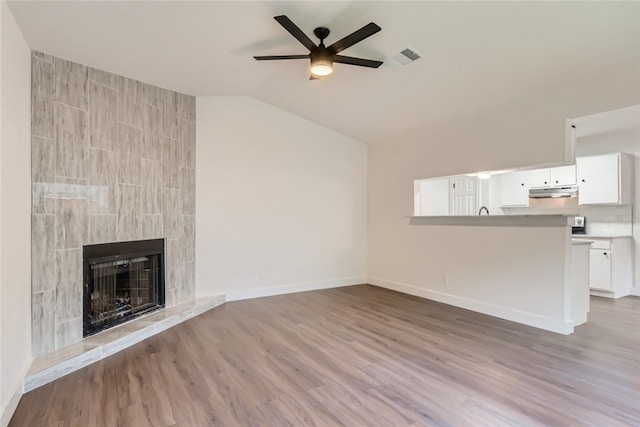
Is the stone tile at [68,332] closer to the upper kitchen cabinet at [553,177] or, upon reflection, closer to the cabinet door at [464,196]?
the cabinet door at [464,196]

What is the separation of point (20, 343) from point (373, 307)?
361 cm

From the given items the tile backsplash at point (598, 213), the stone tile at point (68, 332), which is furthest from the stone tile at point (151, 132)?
the tile backsplash at point (598, 213)

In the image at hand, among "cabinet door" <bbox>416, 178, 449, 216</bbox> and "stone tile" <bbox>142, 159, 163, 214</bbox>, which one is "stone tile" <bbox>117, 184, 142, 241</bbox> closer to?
"stone tile" <bbox>142, 159, 163, 214</bbox>

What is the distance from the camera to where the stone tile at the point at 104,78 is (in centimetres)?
323

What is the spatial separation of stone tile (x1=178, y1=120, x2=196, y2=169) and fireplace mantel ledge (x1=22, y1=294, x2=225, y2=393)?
73.8 inches

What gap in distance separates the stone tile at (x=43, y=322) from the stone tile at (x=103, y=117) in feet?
4.84

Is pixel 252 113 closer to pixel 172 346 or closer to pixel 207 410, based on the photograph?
pixel 172 346

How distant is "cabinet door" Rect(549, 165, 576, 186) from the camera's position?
5.57 metres

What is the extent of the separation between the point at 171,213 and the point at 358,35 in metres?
3.08

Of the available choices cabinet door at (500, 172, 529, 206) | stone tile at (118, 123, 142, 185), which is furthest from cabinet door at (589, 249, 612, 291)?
stone tile at (118, 123, 142, 185)

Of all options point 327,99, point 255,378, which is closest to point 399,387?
point 255,378

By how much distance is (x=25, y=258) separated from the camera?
2500mm

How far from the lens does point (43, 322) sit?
2.76 m

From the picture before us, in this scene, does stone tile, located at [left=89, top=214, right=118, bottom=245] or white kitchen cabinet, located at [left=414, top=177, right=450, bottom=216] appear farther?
white kitchen cabinet, located at [left=414, top=177, right=450, bottom=216]
